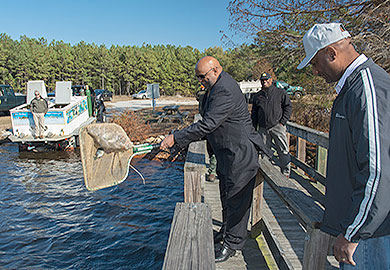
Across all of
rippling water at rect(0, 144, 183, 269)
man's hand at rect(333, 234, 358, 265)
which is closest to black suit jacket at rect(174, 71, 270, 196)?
man's hand at rect(333, 234, 358, 265)

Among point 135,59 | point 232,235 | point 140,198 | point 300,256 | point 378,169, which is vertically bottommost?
point 140,198

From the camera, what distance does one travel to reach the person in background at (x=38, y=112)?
1244 cm

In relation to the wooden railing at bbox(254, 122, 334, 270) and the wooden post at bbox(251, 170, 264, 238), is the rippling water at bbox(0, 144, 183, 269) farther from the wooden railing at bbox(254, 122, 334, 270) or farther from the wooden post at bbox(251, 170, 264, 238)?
the wooden railing at bbox(254, 122, 334, 270)

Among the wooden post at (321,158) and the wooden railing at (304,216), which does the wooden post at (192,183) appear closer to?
the wooden railing at (304,216)

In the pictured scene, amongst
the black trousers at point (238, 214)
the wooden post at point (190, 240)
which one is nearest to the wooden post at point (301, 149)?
the black trousers at point (238, 214)

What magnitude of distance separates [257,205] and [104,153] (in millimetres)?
1784

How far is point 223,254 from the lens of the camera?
3.03 meters

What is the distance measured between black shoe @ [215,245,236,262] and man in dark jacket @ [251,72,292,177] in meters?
2.94

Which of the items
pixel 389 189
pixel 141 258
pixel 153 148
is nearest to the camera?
pixel 389 189

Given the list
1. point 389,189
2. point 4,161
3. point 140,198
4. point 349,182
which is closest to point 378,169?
point 389,189

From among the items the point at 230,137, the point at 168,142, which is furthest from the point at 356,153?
the point at 168,142

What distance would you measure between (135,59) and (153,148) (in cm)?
6067

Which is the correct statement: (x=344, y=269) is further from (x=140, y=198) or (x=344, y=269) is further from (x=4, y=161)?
(x=4, y=161)

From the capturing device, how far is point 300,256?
3311 millimetres
